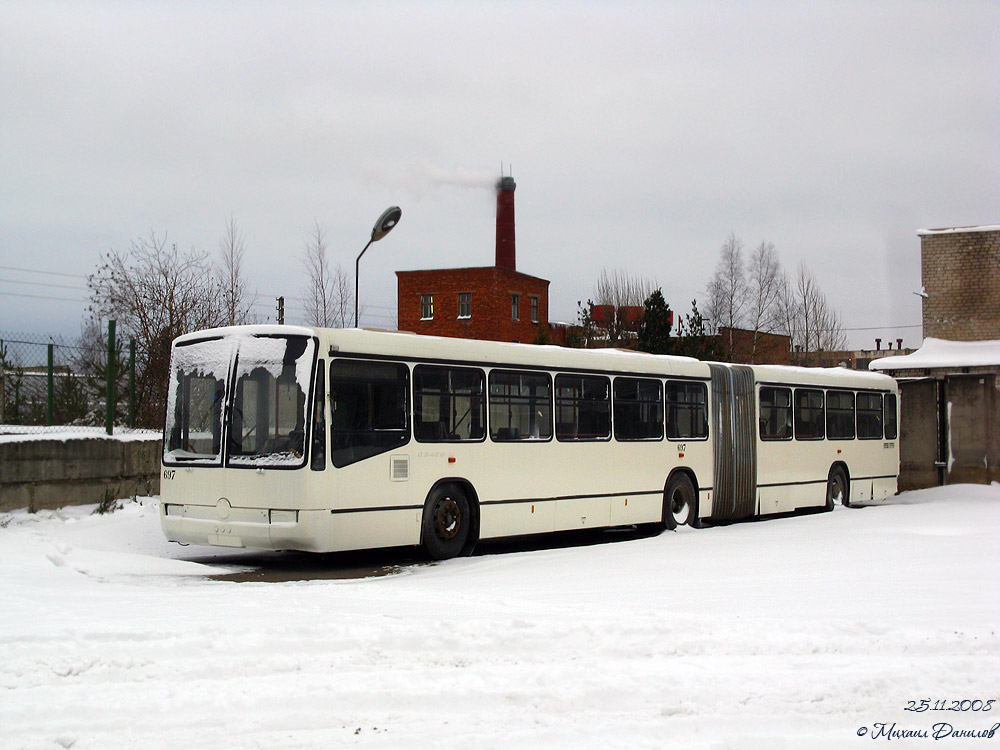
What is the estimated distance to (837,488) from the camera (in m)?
22.8

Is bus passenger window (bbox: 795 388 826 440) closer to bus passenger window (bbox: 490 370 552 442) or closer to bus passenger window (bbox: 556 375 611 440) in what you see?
bus passenger window (bbox: 556 375 611 440)

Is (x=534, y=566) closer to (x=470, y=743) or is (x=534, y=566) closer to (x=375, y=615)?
(x=375, y=615)

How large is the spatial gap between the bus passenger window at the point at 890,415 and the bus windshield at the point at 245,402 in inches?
663

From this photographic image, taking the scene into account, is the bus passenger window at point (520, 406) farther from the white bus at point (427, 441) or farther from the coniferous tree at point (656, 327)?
the coniferous tree at point (656, 327)

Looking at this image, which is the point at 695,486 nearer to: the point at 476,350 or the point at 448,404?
the point at 476,350

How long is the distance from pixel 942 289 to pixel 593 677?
1153 inches

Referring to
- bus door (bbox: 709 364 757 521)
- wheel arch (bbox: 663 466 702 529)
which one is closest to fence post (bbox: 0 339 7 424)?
wheel arch (bbox: 663 466 702 529)

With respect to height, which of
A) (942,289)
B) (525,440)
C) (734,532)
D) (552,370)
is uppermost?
(942,289)

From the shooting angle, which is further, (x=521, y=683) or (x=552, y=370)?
(x=552, y=370)

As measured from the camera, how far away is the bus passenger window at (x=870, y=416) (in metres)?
23.8

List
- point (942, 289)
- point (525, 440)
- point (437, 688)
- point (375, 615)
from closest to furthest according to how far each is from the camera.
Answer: point (437, 688) < point (375, 615) < point (525, 440) < point (942, 289)

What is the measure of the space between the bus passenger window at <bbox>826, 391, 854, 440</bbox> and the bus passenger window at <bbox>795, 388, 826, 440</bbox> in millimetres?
302

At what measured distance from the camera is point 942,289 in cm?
3250

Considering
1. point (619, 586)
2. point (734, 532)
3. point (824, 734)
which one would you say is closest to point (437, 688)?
point (824, 734)
